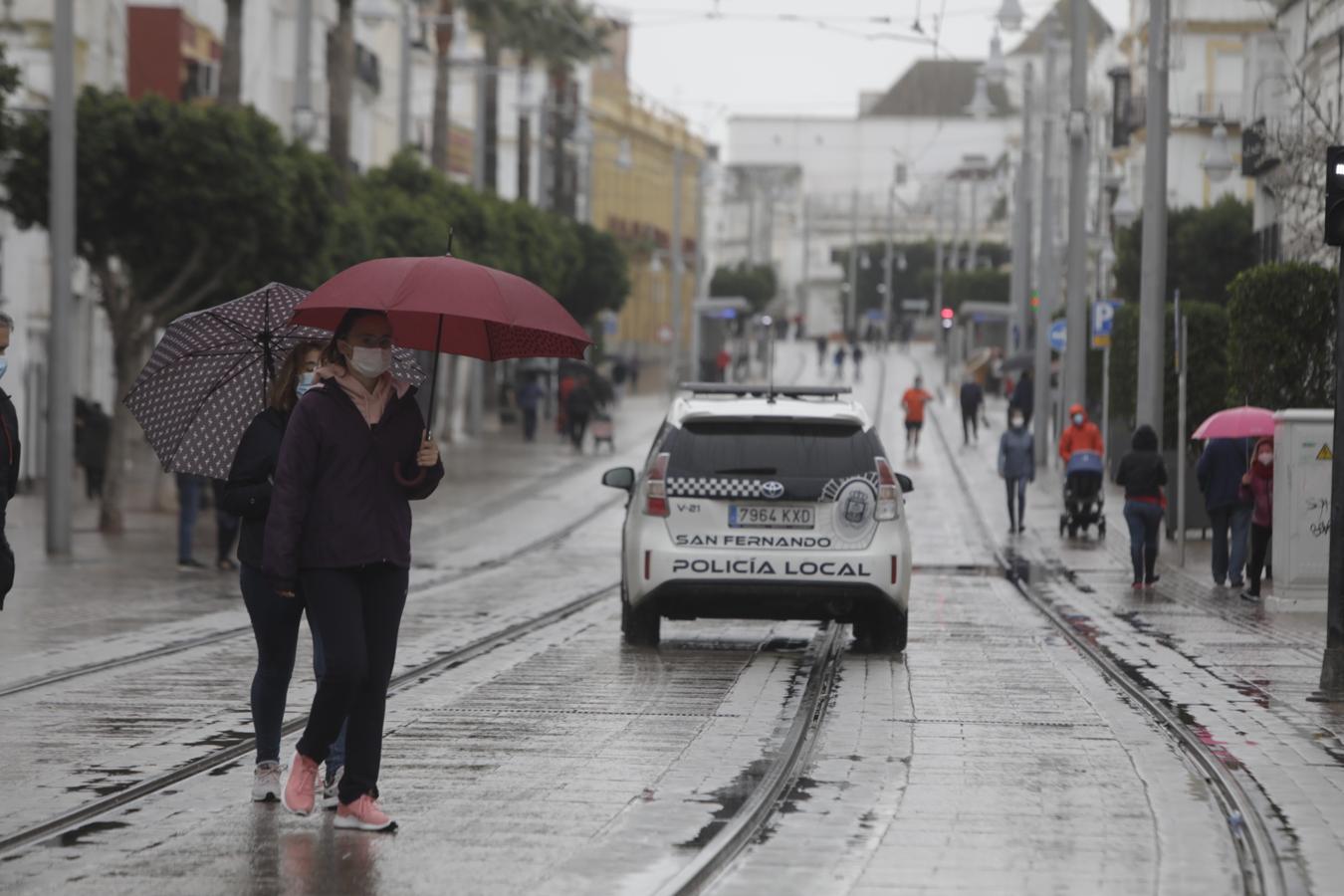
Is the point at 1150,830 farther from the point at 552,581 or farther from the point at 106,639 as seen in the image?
the point at 552,581

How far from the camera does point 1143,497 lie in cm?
2503

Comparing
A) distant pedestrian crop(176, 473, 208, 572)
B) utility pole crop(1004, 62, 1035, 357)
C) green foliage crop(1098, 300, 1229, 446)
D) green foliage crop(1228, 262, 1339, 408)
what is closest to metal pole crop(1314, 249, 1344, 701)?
green foliage crop(1228, 262, 1339, 408)

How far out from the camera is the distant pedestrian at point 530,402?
187ft

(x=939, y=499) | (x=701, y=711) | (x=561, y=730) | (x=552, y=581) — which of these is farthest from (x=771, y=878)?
(x=939, y=499)

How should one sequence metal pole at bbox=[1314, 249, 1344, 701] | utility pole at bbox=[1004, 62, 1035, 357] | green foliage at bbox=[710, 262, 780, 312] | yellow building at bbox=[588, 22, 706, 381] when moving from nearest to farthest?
1. metal pole at bbox=[1314, 249, 1344, 701]
2. utility pole at bbox=[1004, 62, 1035, 357]
3. yellow building at bbox=[588, 22, 706, 381]
4. green foliage at bbox=[710, 262, 780, 312]

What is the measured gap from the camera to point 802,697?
14.1 metres

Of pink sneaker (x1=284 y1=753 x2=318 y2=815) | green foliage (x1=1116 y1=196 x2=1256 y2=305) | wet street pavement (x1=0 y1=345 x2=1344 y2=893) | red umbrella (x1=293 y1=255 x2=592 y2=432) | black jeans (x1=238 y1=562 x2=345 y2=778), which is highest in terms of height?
green foliage (x1=1116 y1=196 x2=1256 y2=305)

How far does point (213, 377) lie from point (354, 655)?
5.59ft

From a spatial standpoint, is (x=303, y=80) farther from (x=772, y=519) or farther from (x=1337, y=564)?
(x=1337, y=564)

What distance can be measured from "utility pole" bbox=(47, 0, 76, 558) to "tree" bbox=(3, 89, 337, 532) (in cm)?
345

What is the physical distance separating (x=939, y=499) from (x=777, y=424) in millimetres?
25114

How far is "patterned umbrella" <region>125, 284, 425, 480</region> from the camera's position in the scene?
1013 centimetres

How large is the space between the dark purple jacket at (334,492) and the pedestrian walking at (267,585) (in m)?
0.39

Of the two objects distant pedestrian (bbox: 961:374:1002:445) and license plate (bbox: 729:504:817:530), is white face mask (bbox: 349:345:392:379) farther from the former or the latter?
distant pedestrian (bbox: 961:374:1002:445)
